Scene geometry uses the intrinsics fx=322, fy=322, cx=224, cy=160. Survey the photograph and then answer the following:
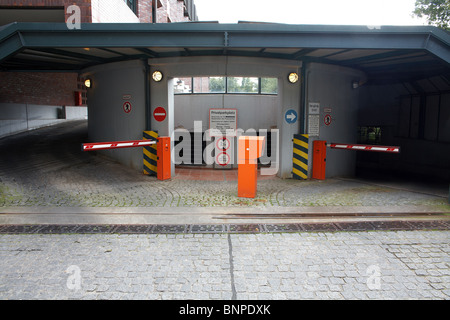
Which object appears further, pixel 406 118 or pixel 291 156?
pixel 406 118

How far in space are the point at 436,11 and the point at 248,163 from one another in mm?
21734

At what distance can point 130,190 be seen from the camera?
7.93 metres

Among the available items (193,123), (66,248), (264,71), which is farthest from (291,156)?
(66,248)

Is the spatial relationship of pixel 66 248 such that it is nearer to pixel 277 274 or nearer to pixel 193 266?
pixel 193 266

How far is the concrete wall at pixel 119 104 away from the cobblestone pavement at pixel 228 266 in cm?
541

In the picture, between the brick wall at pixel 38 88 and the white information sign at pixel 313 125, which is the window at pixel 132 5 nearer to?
the brick wall at pixel 38 88

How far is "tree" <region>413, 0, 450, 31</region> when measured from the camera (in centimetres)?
2111

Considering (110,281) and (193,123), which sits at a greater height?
(193,123)

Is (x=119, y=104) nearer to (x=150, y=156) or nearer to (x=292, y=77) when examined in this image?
(x=150, y=156)

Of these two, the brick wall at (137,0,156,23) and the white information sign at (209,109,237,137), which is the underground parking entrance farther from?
the brick wall at (137,0,156,23)

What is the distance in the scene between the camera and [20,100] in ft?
49.5

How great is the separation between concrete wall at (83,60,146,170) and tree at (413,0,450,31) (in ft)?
70.6

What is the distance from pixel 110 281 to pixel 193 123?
8462 mm

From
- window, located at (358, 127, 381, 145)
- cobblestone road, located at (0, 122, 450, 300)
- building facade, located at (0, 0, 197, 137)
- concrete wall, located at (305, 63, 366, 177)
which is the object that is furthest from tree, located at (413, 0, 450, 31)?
cobblestone road, located at (0, 122, 450, 300)
